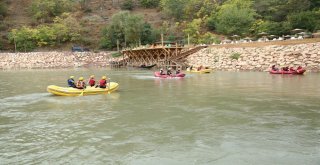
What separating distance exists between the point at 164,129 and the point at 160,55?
4127cm

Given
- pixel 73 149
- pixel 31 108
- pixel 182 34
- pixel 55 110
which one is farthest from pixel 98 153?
pixel 182 34

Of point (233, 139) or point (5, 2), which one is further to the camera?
point (5, 2)

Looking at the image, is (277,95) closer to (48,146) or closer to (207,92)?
(207,92)

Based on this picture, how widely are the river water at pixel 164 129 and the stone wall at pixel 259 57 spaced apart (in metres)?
16.4

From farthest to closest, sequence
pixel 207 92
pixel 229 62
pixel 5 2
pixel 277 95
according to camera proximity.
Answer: pixel 5 2 < pixel 229 62 < pixel 207 92 < pixel 277 95

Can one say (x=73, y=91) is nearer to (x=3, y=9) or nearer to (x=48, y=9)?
(x=48, y=9)

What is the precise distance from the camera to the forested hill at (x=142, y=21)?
5812 centimetres

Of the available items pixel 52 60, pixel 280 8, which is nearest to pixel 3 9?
pixel 52 60

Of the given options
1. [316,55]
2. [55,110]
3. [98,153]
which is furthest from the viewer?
[316,55]

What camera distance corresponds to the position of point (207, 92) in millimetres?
22703

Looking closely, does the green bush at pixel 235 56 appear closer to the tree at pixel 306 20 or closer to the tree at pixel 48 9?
the tree at pixel 306 20

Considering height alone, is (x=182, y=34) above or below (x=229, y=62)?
above

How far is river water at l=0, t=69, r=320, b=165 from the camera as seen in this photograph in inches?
392

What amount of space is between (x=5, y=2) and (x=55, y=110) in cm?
8861
